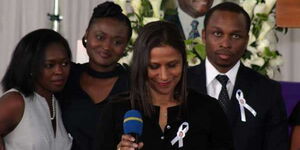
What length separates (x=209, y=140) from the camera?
7.53ft

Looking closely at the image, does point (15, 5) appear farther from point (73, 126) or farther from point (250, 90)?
point (250, 90)

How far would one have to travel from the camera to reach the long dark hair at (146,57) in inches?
87.9

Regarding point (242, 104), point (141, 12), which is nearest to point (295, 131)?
point (242, 104)

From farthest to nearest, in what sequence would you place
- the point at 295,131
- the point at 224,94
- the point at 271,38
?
1. the point at 271,38
2. the point at 224,94
3. the point at 295,131

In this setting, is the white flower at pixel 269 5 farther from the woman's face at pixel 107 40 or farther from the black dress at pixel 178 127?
the black dress at pixel 178 127

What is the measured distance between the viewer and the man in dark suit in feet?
8.52

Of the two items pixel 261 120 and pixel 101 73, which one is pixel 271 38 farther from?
pixel 101 73

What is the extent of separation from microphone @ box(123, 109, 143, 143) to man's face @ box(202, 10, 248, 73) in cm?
70

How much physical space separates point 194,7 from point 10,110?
1551mm

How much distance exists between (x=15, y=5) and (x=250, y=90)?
9.05ft

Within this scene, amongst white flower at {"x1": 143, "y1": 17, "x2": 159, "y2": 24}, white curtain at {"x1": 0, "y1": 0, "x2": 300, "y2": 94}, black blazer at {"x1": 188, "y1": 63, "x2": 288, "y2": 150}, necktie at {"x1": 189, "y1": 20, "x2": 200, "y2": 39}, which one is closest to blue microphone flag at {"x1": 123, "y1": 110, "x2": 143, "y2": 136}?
black blazer at {"x1": 188, "y1": 63, "x2": 288, "y2": 150}

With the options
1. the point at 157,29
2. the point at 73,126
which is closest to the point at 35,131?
the point at 73,126

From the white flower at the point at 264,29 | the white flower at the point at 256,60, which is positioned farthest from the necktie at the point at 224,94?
the white flower at the point at 264,29

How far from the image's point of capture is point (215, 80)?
108 inches
